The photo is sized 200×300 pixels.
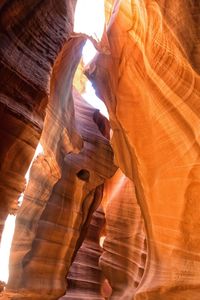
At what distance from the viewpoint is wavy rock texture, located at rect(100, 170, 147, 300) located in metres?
6.73

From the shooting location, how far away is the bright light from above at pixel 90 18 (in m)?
5.95

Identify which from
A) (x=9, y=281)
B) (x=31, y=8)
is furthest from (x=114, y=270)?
(x=31, y=8)

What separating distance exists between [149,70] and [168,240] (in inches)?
81.1

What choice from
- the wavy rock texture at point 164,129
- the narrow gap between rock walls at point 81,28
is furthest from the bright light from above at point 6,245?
the wavy rock texture at point 164,129

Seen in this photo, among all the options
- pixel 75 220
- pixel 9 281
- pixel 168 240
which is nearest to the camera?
pixel 168 240

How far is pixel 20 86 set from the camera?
2.59m

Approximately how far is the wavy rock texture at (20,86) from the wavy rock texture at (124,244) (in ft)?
A: 14.0

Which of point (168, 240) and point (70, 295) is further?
point (70, 295)

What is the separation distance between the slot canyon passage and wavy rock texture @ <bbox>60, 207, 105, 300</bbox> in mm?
1195

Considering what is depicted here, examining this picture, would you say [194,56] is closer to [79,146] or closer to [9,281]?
[79,146]

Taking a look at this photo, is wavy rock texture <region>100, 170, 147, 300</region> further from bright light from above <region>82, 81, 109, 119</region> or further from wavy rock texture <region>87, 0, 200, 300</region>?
bright light from above <region>82, 81, 109, 119</region>

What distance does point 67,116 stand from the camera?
19.3 ft

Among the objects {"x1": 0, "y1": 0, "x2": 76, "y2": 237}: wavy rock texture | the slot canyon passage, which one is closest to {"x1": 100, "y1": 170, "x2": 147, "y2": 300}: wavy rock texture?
the slot canyon passage

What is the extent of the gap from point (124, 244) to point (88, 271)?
1.89 metres
